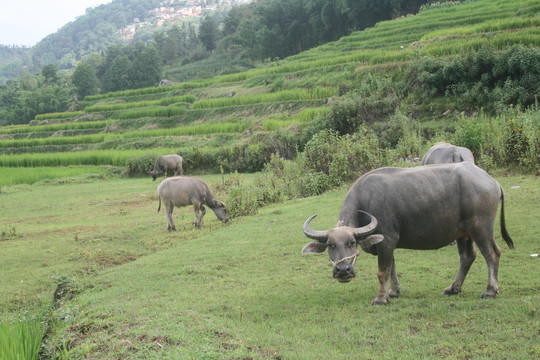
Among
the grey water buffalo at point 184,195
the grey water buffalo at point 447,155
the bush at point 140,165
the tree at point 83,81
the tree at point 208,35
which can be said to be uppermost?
the tree at point 208,35

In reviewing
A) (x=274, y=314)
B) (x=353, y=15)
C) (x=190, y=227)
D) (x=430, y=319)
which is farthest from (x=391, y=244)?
(x=353, y=15)

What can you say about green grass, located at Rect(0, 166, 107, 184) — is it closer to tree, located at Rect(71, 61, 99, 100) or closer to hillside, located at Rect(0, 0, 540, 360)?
hillside, located at Rect(0, 0, 540, 360)

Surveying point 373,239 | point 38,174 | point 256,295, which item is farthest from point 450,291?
Result: point 38,174

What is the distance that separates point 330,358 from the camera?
4070mm

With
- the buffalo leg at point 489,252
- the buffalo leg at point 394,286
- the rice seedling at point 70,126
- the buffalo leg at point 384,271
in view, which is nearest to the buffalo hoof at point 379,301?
the buffalo leg at point 384,271

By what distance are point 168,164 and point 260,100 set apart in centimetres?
1168

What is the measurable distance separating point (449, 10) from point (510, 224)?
2960 cm

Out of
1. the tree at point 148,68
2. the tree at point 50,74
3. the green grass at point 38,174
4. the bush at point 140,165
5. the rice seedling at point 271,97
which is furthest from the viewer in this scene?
the tree at point 50,74

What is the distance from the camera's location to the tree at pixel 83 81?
202 feet

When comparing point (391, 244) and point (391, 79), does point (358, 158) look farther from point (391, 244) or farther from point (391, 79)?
point (391, 79)

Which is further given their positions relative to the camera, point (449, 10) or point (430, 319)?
point (449, 10)

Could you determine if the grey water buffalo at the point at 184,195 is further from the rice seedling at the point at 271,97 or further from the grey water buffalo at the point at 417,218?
the rice seedling at the point at 271,97

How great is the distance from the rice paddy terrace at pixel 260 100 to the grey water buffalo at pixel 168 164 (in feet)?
6.16

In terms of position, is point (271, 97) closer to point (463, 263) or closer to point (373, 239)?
point (463, 263)
